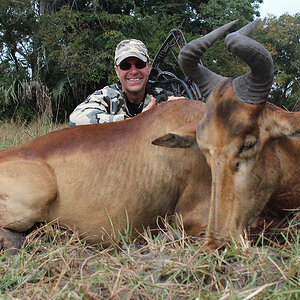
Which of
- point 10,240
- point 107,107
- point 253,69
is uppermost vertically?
point 253,69

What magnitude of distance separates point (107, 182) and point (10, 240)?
111 centimetres

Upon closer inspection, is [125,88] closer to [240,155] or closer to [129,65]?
[129,65]

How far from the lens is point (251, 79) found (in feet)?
11.7

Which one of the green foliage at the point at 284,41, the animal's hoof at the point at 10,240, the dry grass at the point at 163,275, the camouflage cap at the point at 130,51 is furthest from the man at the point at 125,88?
the green foliage at the point at 284,41

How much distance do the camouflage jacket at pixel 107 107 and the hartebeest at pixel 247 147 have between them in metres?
2.21

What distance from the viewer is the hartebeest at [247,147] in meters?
3.34

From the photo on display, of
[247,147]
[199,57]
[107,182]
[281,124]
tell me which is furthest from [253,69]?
[107,182]

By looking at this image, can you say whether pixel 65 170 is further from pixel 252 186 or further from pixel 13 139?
pixel 13 139

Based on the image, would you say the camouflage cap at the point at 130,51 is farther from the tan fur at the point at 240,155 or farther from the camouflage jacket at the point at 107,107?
the tan fur at the point at 240,155

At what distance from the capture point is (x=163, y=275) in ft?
9.08

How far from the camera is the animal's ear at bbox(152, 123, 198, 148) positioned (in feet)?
12.7

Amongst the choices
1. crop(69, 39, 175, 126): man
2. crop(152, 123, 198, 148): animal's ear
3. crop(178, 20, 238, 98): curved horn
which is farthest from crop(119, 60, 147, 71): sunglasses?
crop(152, 123, 198, 148): animal's ear

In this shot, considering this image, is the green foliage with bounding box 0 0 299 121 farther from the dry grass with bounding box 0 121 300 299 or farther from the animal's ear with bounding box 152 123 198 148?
the dry grass with bounding box 0 121 300 299

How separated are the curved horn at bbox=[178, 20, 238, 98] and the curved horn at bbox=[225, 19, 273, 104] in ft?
1.68
